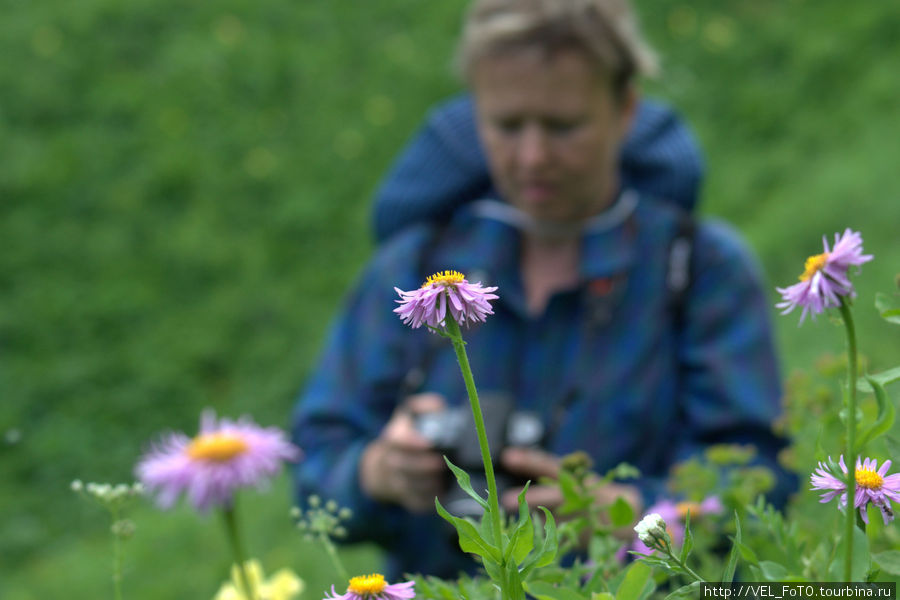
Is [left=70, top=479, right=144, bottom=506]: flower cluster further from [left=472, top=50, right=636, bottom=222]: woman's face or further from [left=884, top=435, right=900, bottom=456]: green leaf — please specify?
[left=472, top=50, right=636, bottom=222]: woman's face

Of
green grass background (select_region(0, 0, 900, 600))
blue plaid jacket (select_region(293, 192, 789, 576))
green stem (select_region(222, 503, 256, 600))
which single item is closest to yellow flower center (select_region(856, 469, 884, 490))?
green stem (select_region(222, 503, 256, 600))

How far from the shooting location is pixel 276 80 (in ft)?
19.1

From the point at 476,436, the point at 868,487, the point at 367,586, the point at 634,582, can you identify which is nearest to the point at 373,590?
the point at 367,586

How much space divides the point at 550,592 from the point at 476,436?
1039 millimetres

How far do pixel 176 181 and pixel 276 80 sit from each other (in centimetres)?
90

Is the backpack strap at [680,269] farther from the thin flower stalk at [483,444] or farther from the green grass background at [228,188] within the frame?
the green grass background at [228,188]

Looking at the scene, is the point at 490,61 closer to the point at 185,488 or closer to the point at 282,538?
the point at 185,488

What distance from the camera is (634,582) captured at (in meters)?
0.46

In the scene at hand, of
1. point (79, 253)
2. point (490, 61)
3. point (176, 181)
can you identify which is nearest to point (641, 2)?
point (176, 181)

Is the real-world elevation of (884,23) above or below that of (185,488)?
above

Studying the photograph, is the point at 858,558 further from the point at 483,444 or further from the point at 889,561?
the point at 483,444

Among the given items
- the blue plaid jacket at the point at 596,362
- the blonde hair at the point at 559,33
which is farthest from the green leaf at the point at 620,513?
the blonde hair at the point at 559,33

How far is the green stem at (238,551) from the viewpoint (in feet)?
2.10

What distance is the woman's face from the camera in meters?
1.69
